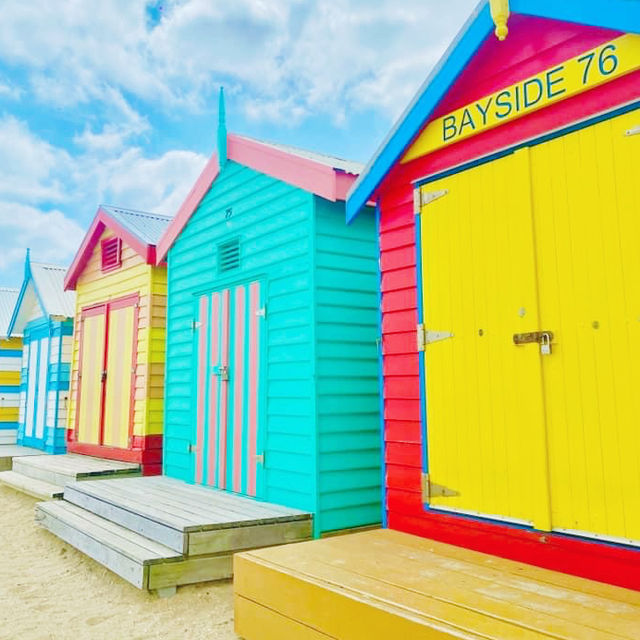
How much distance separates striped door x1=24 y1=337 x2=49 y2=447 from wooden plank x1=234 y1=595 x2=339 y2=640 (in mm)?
9354

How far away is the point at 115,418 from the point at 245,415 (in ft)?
12.8

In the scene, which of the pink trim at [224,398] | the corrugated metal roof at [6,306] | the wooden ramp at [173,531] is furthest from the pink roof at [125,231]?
the corrugated metal roof at [6,306]

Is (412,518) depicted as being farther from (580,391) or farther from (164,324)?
(164,324)

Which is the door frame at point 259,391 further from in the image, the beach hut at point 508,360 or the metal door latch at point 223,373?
the beach hut at point 508,360

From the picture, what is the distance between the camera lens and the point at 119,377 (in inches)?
366

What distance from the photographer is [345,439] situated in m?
5.41

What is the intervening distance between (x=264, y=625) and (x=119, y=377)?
6.48m

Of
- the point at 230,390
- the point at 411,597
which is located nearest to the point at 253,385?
the point at 230,390

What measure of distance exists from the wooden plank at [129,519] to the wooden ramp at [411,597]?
1132 millimetres

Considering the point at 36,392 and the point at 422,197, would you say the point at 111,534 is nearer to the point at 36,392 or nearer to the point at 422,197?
the point at 422,197

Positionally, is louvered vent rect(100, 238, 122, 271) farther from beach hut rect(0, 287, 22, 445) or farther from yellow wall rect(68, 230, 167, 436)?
beach hut rect(0, 287, 22, 445)

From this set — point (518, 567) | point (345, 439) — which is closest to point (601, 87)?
point (518, 567)

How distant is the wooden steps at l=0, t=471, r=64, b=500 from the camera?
304 inches

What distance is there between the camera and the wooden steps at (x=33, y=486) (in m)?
7.72
